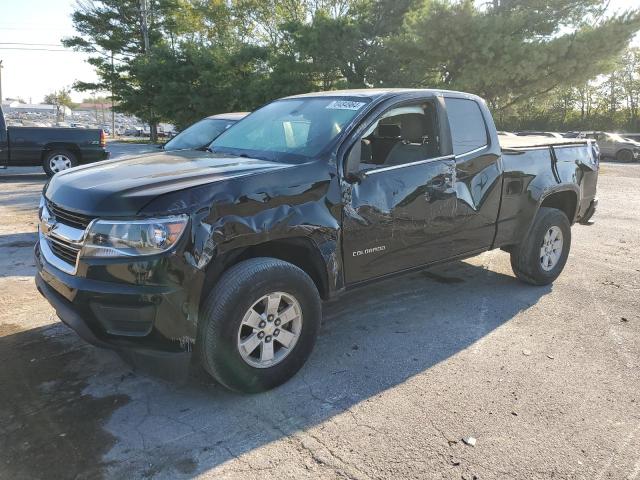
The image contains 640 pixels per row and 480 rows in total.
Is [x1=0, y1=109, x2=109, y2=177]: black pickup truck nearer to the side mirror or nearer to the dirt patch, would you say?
the dirt patch

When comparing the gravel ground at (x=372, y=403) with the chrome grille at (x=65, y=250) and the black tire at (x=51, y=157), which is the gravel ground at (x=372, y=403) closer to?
the chrome grille at (x=65, y=250)

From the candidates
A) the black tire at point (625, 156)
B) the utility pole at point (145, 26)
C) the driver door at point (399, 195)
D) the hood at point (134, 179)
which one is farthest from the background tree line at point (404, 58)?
the hood at point (134, 179)

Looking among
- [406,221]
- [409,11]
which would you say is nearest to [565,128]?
[409,11]

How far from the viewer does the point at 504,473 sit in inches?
102

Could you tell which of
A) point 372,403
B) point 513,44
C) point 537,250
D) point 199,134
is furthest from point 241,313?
point 513,44

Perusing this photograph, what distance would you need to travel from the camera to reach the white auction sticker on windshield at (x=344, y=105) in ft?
12.7

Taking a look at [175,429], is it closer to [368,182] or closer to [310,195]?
[310,195]

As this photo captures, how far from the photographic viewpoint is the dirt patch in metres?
2.56

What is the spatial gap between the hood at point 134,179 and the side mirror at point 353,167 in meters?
0.43

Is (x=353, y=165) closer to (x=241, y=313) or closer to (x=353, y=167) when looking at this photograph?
(x=353, y=167)

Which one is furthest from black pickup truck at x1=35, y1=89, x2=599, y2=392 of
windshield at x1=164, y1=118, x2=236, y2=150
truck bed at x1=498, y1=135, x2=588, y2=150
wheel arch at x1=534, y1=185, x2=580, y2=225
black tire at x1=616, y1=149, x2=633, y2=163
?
black tire at x1=616, y1=149, x2=633, y2=163

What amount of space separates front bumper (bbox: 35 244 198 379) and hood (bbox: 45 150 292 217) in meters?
0.33

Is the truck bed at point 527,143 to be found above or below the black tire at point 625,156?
above

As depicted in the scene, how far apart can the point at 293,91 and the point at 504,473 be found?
68.6ft
